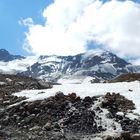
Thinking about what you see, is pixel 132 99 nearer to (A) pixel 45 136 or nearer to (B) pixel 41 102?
(B) pixel 41 102

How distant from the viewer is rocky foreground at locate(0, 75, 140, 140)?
105ft

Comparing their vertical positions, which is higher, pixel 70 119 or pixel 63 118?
pixel 63 118

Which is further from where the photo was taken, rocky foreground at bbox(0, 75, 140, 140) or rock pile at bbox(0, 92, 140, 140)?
rock pile at bbox(0, 92, 140, 140)

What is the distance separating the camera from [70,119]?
35.9 m

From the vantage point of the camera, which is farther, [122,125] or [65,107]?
[65,107]

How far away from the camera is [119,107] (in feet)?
126

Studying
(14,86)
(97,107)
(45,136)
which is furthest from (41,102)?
(14,86)

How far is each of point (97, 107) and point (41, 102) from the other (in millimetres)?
5648

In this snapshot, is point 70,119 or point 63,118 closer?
point 70,119

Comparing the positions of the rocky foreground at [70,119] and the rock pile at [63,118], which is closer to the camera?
the rocky foreground at [70,119]

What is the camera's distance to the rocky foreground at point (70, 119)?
105ft

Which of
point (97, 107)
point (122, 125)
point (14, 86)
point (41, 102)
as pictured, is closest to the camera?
point (122, 125)

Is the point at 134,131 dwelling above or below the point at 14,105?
below

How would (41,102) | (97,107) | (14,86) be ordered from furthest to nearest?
1. (14,86)
2. (41,102)
3. (97,107)
